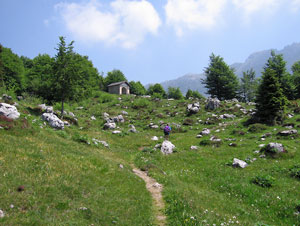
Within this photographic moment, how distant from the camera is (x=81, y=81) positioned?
32.0 m

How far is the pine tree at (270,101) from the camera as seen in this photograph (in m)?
30.3

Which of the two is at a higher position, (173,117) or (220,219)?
(173,117)

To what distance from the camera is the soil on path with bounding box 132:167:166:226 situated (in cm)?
868

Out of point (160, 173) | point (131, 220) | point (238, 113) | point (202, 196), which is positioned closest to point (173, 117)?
point (238, 113)

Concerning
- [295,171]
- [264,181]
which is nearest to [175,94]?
[295,171]

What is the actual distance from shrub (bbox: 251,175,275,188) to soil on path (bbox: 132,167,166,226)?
6367mm

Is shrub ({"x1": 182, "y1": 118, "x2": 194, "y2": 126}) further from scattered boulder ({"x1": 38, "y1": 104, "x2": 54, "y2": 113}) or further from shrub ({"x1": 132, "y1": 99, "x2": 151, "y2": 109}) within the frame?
scattered boulder ({"x1": 38, "y1": 104, "x2": 54, "y2": 113})

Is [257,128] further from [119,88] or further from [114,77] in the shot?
[114,77]

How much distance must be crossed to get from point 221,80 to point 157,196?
215 ft

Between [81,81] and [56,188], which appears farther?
[81,81]

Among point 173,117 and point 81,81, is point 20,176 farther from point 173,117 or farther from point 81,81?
point 173,117

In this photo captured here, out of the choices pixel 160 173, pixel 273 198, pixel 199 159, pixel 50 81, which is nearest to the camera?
pixel 273 198

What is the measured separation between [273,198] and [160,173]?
755 centimetres

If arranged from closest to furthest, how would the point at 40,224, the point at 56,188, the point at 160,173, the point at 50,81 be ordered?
1. the point at 40,224
2. the point at 56,188
3. the point at 160,173
4. the point at 50,81
